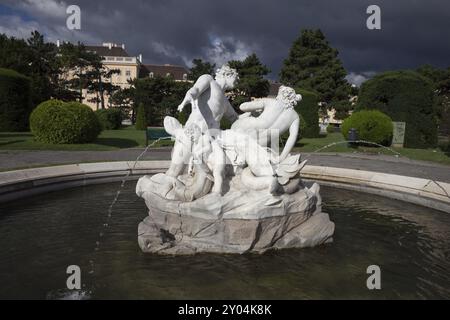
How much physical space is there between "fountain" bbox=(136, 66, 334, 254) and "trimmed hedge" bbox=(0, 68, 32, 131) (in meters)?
21.6

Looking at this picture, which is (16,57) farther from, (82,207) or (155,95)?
(82,207)

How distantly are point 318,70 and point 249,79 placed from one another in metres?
9.98

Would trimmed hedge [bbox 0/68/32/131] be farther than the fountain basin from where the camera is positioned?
Yes

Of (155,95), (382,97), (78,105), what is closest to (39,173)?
(78,105)

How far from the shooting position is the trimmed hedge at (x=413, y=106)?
72.9 ft

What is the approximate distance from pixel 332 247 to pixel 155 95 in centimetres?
4437

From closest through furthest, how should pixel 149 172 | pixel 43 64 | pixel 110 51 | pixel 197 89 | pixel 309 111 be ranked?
pixel 197 89, pixel 149 172, pixel 309 111, pixel 43 64, pixel 110 51

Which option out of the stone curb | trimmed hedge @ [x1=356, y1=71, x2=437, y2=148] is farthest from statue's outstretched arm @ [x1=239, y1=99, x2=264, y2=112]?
trimmed hedge @ [x1=356, y1=71, x2=437, y2=148]

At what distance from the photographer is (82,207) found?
23.6 feet

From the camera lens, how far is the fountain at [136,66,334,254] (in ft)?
16.2

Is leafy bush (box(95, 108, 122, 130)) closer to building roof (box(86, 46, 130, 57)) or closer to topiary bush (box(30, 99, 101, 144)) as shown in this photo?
topiary bush (box(30, 99, 101, 144))

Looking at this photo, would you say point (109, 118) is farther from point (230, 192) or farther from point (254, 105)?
point (230, 192)

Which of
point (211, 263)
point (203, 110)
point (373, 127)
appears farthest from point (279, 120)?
point (373, 127)

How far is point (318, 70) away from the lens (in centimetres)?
4297
